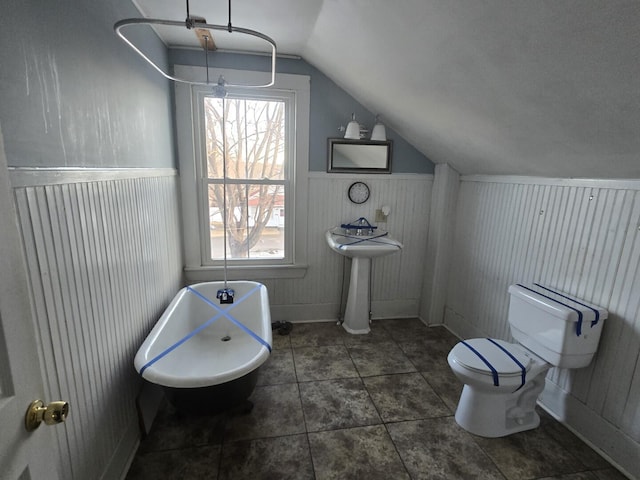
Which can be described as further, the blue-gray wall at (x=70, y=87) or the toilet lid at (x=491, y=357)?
the toilet lid at (x=491, y=357)

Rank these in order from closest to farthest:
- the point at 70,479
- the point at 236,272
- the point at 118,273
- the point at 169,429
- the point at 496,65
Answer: the point at 70,479
the point at 496,65
the point at 118,273
the point at 169,429
the point at 236,272

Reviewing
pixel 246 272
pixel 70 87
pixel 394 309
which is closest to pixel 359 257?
pixel 394 309

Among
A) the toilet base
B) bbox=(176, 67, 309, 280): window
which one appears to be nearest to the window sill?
bbox=(176, 67, 309, 280): window

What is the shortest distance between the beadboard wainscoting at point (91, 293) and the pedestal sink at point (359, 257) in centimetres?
145

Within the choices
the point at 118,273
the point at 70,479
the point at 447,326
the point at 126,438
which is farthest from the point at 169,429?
the point at 447,326

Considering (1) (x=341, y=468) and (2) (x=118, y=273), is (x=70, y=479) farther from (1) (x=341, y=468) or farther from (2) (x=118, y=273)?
(1) (x=341, y=468)

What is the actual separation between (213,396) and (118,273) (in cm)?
76

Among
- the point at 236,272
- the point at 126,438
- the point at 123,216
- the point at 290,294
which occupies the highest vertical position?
the point at 123,216

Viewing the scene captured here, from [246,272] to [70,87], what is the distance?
2.01m

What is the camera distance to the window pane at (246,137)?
2734 mm

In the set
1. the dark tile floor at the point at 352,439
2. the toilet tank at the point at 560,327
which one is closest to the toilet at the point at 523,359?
the toilet tank at the point at 560,327

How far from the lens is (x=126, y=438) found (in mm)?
1619

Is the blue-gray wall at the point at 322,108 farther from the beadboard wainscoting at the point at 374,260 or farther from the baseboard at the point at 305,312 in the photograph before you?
the baseboard at the point at 305,312

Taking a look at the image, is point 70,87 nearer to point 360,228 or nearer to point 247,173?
point 247,173
